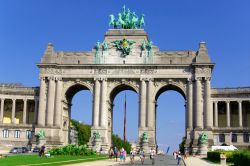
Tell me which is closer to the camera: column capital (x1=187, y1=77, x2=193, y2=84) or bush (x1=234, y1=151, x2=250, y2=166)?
bush (x1=234, y1=151, x2=250, y2=166)

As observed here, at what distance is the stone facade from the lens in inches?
3629

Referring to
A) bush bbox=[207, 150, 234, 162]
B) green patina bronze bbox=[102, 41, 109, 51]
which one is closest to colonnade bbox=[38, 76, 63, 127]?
green patina bronze bbox=[102, 41, 109, 51]

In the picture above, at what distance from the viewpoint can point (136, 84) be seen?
95.1 m

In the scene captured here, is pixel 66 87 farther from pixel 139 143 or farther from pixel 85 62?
pixel 139 143

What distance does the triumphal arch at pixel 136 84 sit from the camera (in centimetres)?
9206

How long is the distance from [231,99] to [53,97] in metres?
37.6

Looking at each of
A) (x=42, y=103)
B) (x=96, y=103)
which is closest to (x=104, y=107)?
(x=96, y=103)

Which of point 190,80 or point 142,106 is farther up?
point 190,80

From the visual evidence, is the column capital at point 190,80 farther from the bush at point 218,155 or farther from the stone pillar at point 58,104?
the stone pillar at point 58,104

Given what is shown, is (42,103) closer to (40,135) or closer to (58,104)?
(58,104)

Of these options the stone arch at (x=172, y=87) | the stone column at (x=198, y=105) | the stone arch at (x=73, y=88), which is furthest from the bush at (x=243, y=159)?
the stone arch at (x=73, y=88)

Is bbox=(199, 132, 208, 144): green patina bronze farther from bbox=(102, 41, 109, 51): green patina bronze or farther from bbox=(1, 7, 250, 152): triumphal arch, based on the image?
bbox=(102, 41, 109, 51): green patina bronze

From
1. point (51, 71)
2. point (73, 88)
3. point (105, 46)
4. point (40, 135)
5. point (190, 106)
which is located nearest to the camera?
point (40, 135)

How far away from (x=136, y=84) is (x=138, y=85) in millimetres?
483
